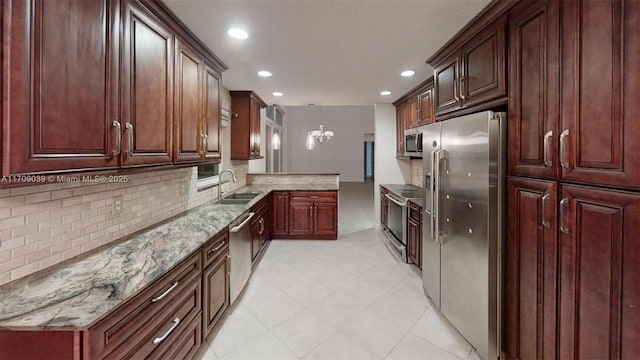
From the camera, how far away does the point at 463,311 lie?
7.09ft

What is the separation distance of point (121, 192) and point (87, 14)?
3.78ft

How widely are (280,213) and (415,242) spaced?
2.34 metres

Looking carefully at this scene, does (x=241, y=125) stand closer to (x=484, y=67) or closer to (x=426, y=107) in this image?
(x=426, y=107)

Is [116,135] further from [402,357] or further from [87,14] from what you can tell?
[402,357]

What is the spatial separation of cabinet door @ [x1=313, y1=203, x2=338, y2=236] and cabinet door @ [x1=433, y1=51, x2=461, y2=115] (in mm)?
2556

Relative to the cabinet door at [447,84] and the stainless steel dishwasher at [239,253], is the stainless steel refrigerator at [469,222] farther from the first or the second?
the stainless steel dishwasher at [239,253]

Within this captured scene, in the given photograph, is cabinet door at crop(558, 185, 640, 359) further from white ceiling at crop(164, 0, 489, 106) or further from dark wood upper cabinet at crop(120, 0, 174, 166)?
dark wood upper cabinet at crop(120, 0, 174, 166)

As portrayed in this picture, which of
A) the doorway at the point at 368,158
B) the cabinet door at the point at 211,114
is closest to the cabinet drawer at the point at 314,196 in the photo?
the cabinet door at the point at 211,114

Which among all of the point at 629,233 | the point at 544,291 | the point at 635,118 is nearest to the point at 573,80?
the point at 635,118

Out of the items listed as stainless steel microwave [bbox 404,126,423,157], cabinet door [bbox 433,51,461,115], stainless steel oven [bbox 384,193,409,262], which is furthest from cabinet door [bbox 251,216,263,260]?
cabinet door [bbox 433,51,461,115]

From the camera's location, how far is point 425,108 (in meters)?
4.08

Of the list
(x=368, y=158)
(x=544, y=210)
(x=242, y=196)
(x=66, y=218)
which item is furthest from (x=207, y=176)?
(x=368, y=158)

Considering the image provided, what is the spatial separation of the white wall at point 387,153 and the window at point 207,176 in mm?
3032

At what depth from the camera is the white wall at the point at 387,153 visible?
216 inches
